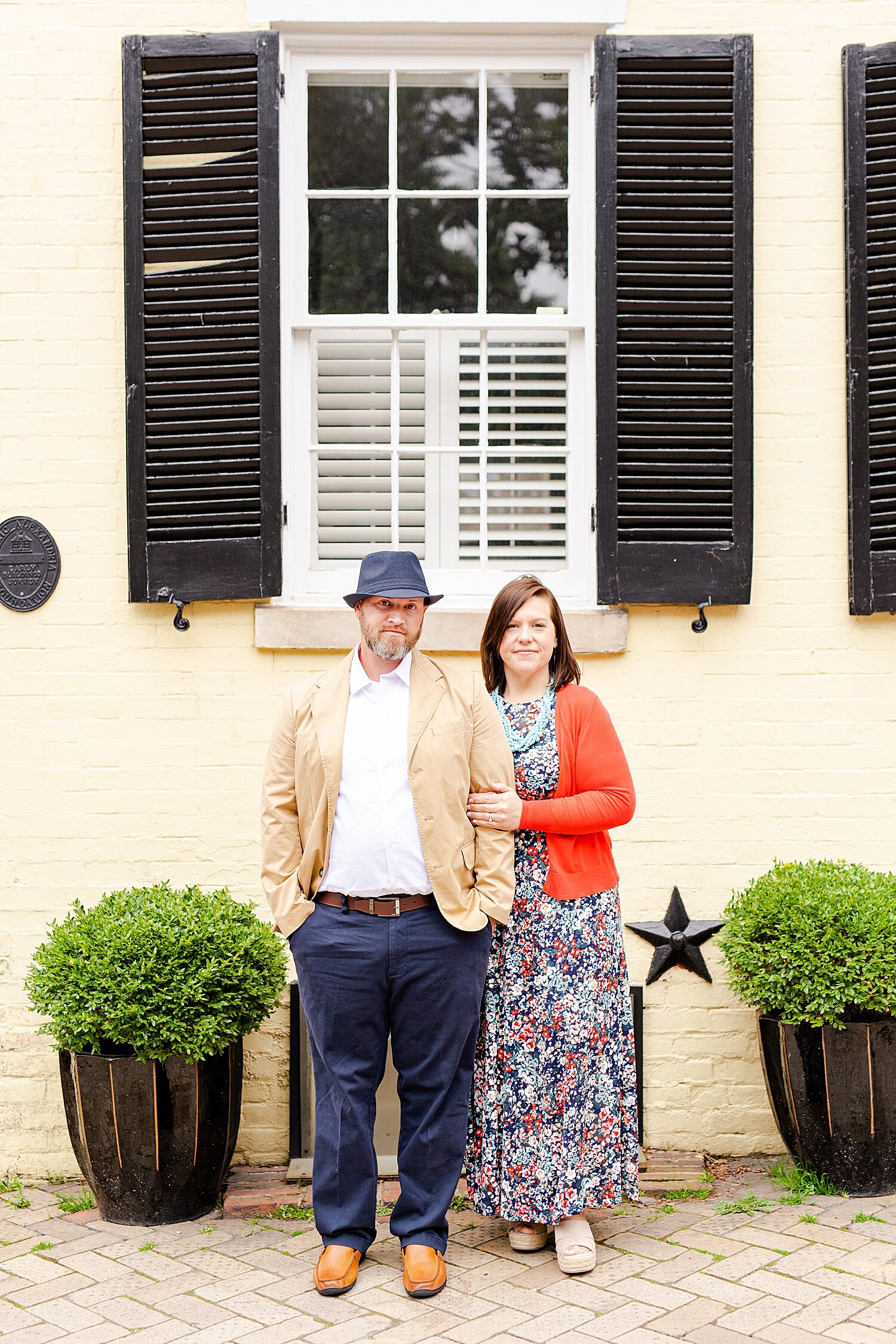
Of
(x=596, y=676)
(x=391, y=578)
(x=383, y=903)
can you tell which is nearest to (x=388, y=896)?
(x=383, y=903)

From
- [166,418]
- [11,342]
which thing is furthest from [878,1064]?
[11,342]

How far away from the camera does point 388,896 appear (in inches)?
140

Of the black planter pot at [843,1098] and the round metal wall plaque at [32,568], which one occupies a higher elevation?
the round metal wall plaque at [32,568]

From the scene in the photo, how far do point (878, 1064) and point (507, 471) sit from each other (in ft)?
7.95

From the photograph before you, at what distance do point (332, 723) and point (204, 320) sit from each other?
68.8 inches

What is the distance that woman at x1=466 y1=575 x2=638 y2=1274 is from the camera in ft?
12.0

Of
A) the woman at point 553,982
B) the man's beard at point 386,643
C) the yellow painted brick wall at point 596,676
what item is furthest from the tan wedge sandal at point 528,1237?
the man's beard at point 386,643

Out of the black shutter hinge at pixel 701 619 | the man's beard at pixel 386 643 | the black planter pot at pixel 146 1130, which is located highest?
the black shutter hinge at pixel 701 619

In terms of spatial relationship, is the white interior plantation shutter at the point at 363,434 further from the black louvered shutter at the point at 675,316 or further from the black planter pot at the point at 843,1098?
the black planter pot at the point at 843,1098

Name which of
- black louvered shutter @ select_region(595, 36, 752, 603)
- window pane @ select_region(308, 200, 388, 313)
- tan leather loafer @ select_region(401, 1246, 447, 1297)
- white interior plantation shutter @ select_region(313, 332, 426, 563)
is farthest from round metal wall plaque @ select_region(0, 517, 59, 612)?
tan leather loafer @ select_region(401, 1246, 447, 1297)

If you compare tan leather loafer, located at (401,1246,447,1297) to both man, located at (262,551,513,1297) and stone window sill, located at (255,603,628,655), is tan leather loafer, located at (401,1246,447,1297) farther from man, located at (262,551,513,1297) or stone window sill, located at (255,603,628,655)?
stone window sill, located at (255,603,628,655)

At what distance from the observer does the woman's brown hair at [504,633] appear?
3738 mm

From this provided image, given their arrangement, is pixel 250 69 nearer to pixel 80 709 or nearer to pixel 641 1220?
pixel 80 709

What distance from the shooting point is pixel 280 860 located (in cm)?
359
